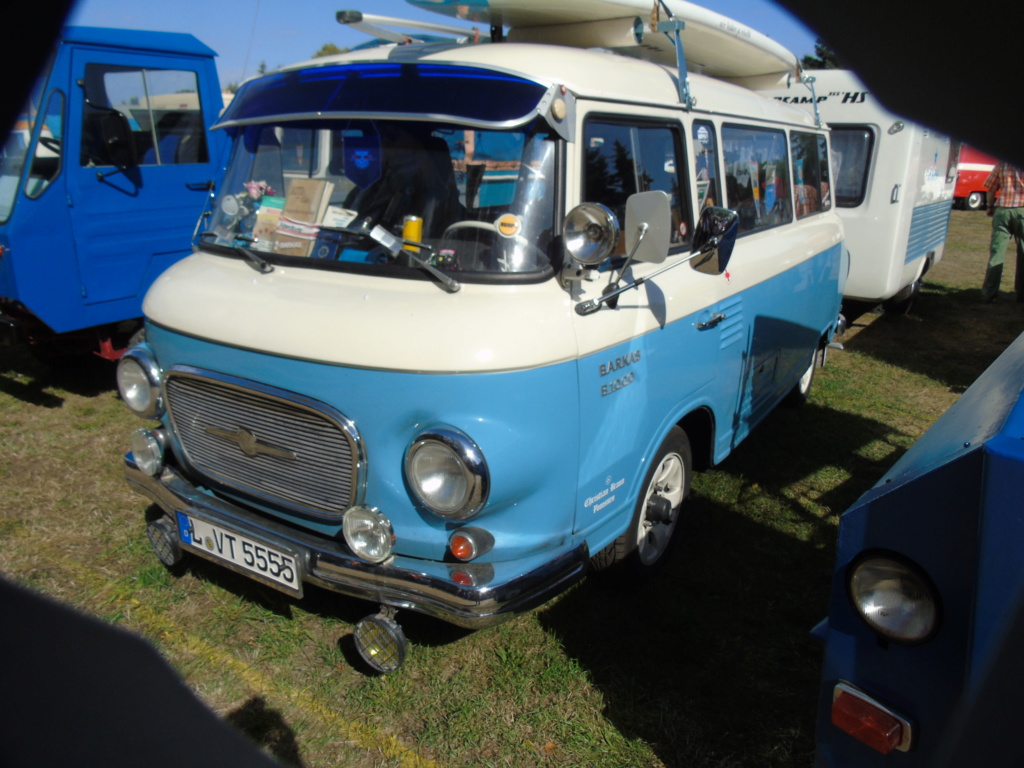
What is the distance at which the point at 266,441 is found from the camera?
2658 mm

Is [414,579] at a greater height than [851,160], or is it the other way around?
[851,160]

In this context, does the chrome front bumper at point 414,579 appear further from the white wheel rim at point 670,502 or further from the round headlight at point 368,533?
the white wheel rim at point 670,502

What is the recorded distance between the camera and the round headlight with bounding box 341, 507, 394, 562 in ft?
8.02

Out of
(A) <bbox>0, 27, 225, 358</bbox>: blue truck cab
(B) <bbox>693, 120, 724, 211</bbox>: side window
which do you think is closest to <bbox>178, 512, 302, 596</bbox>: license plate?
(B) <bbox>693, 120, 724, 211</bbox>: side window

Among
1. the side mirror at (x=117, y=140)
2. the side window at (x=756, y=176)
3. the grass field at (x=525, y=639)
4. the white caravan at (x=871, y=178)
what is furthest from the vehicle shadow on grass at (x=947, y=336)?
the side mirror at (x=117, y=140)

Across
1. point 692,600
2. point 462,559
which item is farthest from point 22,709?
point 692,600

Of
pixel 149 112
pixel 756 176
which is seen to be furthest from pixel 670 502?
pixel 149 112

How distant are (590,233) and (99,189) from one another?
4.42m

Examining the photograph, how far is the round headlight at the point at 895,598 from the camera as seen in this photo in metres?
1.51

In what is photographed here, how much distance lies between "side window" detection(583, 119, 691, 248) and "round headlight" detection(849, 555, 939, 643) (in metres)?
1.62

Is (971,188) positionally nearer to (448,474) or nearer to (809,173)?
(809,173)

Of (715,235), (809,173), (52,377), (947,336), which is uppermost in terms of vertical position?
(809,173)

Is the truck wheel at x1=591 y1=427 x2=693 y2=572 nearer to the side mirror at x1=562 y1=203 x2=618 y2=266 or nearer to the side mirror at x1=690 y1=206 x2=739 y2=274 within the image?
the side mirror at x1=690 y1=206 x2=739 y2=274

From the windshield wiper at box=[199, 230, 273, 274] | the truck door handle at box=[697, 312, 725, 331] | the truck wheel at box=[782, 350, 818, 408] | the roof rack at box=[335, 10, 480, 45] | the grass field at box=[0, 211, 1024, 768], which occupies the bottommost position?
the grass field at box=[0, 211, 1024, 768]
